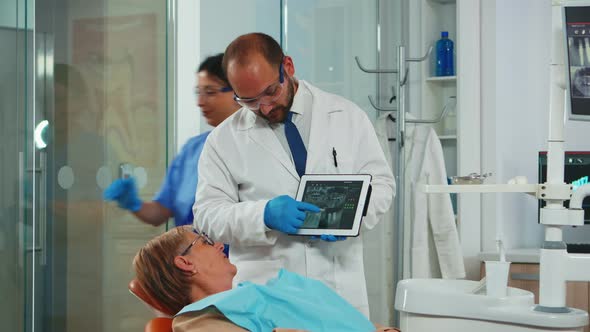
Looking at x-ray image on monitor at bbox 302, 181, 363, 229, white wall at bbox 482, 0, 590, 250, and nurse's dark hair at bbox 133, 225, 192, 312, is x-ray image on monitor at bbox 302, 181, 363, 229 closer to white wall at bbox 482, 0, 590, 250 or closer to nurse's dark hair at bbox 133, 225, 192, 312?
nurse's dark hair at bbox 133, 225, 192, 312

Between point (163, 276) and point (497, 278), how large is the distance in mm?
905

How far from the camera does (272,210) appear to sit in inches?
96.9

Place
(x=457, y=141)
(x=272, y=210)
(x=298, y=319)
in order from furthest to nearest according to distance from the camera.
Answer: (x=457, y=141) → (x=272, y=210) → (x=298, y=319)

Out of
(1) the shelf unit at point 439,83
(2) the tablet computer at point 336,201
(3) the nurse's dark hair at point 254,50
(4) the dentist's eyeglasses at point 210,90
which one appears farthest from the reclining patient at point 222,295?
(1) the shelf unit at point 439,83

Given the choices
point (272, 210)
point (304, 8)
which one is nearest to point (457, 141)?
point (304, 8)

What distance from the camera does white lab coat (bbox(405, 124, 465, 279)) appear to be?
Result: 14.5ft

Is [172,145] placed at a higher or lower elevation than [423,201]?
higher

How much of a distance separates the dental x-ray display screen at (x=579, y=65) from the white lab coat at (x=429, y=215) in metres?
2.78

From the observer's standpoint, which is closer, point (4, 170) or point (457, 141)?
point (4, 170)

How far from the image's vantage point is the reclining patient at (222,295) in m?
1.88

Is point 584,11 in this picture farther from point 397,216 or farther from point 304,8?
point 397,216

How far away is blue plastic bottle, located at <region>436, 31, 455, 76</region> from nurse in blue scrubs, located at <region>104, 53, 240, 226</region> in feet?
6.57

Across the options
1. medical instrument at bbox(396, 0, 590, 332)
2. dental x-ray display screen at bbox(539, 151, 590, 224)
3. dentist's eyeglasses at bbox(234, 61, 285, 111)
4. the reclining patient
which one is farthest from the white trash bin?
dental x-ray display screen at bbox(539, 151, 590, 224)

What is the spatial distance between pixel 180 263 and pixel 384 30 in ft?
9.36
